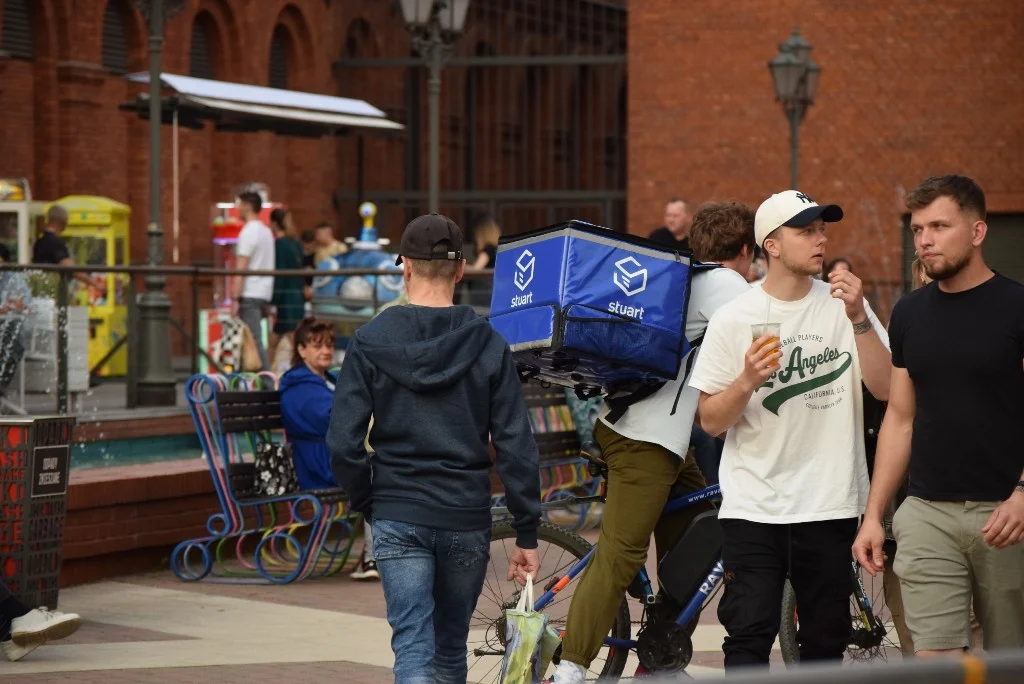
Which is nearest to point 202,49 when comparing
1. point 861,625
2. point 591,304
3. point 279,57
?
point 279,57

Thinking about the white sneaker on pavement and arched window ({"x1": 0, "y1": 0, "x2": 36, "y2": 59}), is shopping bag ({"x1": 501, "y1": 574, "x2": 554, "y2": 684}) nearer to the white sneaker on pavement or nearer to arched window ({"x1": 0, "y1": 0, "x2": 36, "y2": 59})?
the white sneaker on pavement

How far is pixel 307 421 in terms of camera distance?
983cm

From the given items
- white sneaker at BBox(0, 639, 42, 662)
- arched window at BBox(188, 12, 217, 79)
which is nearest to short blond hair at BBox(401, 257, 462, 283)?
white sneaker at BBox(0, 639, 42, 662)

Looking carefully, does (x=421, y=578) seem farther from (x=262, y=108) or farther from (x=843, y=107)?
(x=843, y=107)

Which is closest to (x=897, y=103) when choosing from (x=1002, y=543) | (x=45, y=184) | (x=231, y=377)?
(x=45, y=184)

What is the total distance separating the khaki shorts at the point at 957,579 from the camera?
195 inches

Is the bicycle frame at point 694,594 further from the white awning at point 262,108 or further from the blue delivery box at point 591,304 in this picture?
the white awning at point 262,108

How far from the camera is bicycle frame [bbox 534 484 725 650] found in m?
6.51

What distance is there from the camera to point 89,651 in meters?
7.84

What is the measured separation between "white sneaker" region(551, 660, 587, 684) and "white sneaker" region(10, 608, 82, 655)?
2.33m

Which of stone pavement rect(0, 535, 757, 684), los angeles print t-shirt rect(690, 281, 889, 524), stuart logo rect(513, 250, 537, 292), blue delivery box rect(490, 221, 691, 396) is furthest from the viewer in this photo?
stone pavement rect(0, 535, 757, 684)

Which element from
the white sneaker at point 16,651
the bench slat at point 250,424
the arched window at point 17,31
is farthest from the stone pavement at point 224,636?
the arched window at point 17,31

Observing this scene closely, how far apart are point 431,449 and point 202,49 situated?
82.7 feet

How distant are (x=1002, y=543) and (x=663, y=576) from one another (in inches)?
72.1
